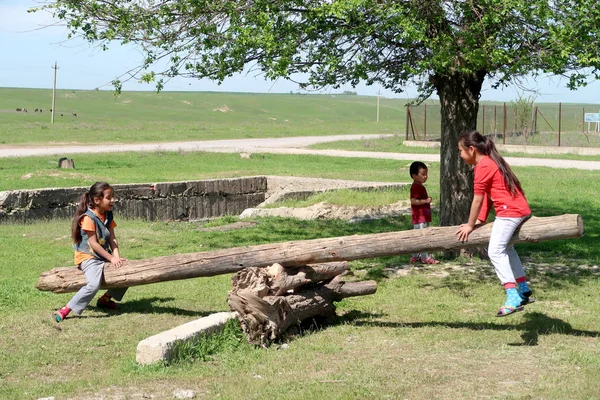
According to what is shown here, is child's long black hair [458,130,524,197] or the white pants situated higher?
child's long black hair [458,130,524,197]

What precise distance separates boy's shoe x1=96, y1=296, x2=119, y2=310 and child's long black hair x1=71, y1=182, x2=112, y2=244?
Result: 0.64 metres

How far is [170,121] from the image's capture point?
244ft

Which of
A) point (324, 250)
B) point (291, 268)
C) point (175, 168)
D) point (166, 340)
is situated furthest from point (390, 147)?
point (166, 340)

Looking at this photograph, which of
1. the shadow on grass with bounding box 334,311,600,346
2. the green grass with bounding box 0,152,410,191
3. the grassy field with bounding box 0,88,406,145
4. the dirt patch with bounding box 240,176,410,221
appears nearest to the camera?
the shadow on grass with bounding box 334,311,600,346

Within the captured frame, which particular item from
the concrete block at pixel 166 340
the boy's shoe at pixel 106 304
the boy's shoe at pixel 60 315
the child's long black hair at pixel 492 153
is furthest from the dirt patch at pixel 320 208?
the concrete block at pixel 166 340

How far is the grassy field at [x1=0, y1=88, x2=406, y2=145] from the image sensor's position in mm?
43250

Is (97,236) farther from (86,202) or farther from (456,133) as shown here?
(456,133)

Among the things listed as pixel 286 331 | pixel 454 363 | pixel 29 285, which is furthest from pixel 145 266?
pixel 454 363

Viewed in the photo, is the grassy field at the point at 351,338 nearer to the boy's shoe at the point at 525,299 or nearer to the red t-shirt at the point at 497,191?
the boy's shoe at the point at 525,299

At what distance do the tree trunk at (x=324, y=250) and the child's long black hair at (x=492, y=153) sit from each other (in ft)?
0.99

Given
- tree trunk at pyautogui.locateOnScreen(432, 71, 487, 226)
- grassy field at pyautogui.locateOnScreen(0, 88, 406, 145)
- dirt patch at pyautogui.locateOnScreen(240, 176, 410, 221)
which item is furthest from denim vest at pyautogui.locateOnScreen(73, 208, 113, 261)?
grassy field at pyautogui.locateOnScreen(0, 88, 406, 145)

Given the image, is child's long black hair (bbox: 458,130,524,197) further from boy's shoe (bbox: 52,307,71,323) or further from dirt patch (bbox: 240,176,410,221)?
dirt patch (bbox: 240,176,410,221)

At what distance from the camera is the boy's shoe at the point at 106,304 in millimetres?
8297

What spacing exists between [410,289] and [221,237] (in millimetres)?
4008
